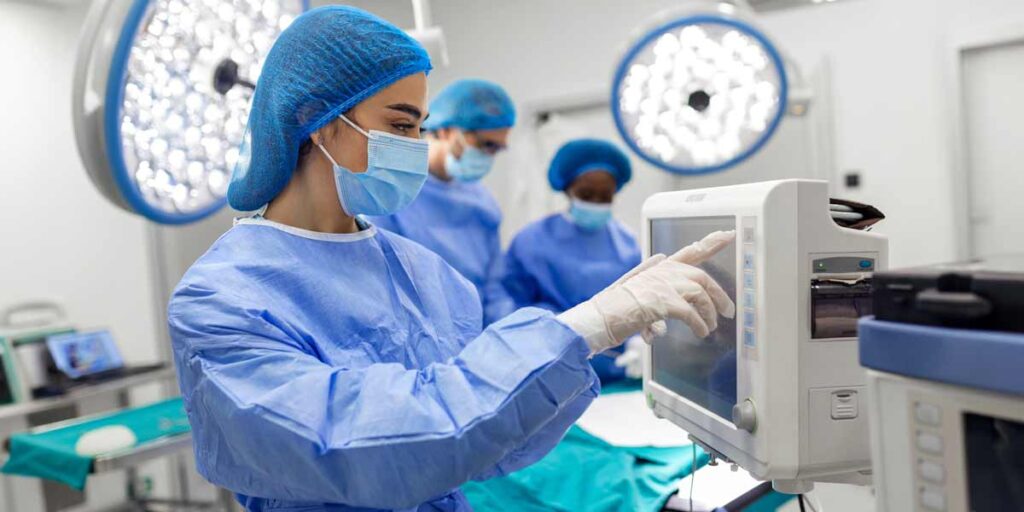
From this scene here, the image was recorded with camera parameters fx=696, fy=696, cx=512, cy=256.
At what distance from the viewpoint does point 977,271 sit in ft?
1.93

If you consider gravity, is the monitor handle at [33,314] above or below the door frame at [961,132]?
below

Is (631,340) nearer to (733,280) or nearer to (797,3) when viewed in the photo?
(733,280)

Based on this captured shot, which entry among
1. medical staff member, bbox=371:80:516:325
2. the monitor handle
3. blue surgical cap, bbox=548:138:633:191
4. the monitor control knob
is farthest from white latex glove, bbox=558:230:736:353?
the monitor handle

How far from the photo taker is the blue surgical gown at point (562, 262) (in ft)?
8.18

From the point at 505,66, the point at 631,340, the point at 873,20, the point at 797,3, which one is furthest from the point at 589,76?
the point at 631,340

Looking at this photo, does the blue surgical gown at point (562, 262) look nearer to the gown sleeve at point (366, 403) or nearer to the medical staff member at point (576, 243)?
the medical staff member at point (576, 243)

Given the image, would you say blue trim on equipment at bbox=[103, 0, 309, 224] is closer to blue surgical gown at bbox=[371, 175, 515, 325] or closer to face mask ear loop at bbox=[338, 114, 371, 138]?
face mask ear loop at bbox=[338, 114, 371, 138]

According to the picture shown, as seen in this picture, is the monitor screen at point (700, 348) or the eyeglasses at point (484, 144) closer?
the monitor screen at point (700, 348)

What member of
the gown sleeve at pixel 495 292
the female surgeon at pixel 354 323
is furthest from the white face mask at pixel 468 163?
the female surgeon at pixel 354 323

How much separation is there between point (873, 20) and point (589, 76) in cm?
140

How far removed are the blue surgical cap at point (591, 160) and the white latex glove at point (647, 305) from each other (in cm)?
166

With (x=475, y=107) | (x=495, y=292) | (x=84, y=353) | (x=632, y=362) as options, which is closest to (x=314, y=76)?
(x=475, y=107)

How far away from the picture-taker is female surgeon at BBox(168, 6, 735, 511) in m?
0.77

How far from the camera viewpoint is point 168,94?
1396 mm
